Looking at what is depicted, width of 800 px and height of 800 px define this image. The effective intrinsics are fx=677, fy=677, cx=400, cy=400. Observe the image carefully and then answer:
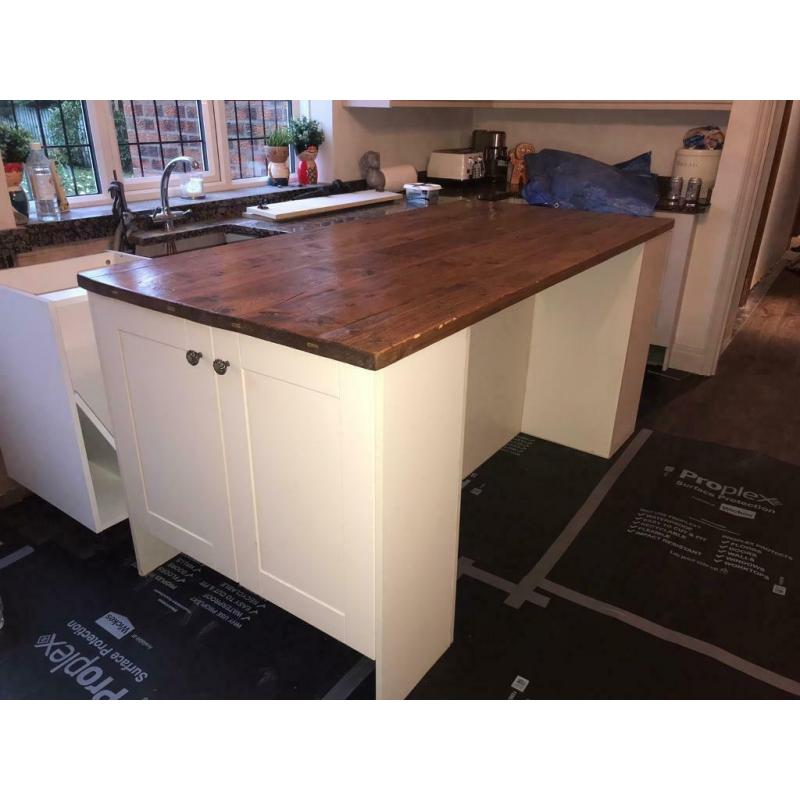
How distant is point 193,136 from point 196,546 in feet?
6.76

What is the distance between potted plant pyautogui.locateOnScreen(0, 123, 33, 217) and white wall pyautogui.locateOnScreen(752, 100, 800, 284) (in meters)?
3.80

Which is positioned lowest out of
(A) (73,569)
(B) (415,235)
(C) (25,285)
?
(A) (73,569)

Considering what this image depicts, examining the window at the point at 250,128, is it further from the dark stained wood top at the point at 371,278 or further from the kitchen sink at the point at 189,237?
the dark stained wood top at the point at 371,278

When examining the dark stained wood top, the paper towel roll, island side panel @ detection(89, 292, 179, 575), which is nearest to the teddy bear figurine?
the paper towel roll

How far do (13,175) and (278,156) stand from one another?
1.27m

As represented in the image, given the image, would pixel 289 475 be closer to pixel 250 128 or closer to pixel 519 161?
pixel 250 128

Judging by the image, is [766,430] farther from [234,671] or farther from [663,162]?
[234,671]

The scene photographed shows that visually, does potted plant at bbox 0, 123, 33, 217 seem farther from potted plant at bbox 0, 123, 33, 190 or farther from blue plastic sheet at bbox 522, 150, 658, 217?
blue plastic sheet at bbox 522, 150, 658, 217

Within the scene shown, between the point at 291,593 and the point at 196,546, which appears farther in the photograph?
the point at 196,546

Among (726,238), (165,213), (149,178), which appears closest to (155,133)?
(149,178)

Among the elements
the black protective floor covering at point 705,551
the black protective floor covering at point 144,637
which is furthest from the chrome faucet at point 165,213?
the black protective floor covering at point 705,551

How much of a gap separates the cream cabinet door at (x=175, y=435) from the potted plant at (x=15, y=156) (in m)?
1.06

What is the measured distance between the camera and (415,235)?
2045mm
